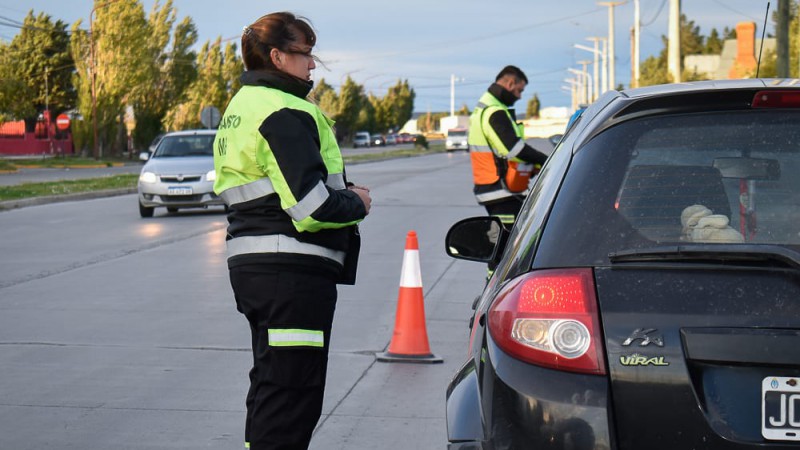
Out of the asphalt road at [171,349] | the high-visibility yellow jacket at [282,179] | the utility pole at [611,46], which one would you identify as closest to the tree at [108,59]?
the utility pole at [611,46]

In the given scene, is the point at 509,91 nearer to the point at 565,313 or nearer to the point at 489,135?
the point at 489,135

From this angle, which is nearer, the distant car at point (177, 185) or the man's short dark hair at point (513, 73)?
the man's short dark hair at point (513, 73)

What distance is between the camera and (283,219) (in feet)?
14.1

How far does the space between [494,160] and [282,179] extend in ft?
18.6

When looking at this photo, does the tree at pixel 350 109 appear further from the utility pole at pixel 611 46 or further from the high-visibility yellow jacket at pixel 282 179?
the high-visibility yellow jacket at pixel 282 179

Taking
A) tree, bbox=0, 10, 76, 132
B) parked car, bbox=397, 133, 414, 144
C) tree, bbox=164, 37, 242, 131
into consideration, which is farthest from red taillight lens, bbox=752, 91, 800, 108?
parked car, bbox=397, 133, 414, 144

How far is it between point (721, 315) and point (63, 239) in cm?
1544

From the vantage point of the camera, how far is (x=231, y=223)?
14.9 feet

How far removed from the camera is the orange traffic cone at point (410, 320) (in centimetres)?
798

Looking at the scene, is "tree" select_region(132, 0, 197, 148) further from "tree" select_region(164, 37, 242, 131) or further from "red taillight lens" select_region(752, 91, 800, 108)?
"red taillight lens" select_region(752, 91, 800, 108)

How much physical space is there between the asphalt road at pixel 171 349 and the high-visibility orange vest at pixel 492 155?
1152mm

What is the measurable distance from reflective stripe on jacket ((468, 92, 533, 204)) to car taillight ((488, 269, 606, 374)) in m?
6.60

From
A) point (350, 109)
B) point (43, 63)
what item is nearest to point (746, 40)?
point (43, 63)

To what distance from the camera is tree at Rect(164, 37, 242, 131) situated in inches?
2670
